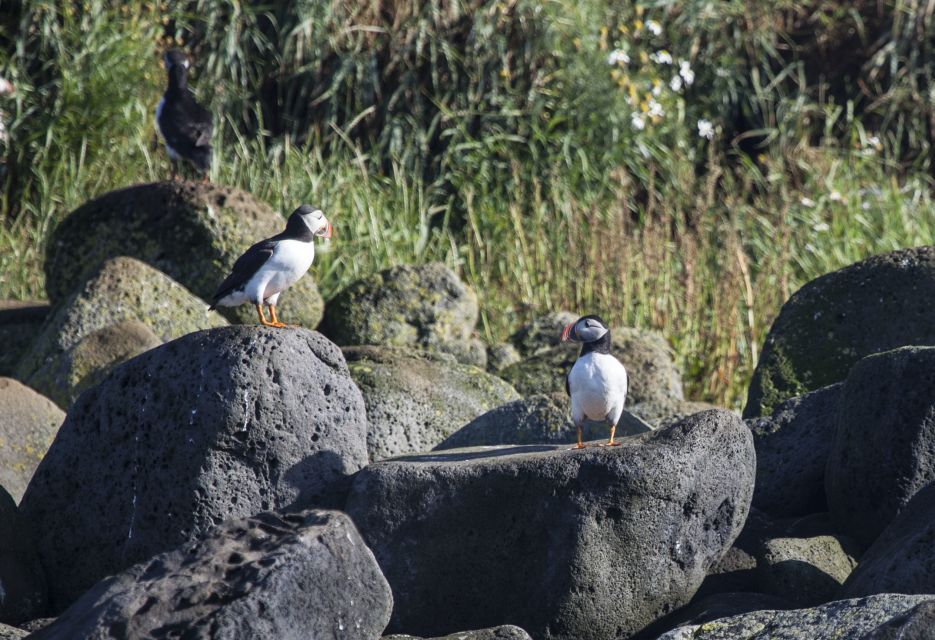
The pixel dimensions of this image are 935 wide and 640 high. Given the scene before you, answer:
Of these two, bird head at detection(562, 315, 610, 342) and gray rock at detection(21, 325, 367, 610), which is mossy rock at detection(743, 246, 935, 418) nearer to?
bird head at detection(562, 315, 610, 342)

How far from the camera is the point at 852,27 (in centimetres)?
1300

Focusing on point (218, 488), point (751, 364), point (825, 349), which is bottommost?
point (751, 364)

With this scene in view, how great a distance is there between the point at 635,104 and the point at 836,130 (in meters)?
2.53

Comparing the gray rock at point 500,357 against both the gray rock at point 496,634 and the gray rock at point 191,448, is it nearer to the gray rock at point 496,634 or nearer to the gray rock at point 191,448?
the gray rock at point 191,448

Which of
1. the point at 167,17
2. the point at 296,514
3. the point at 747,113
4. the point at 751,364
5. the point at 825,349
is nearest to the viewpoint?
the point at 296,514

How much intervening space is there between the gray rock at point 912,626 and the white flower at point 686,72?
860 cm

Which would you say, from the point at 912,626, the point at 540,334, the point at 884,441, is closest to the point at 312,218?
the point at 884,441

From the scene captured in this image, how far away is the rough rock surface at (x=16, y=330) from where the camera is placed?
27.2 feet

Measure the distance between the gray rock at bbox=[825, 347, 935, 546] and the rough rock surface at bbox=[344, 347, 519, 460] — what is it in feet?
6.63

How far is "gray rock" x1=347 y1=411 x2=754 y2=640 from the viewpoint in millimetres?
4781

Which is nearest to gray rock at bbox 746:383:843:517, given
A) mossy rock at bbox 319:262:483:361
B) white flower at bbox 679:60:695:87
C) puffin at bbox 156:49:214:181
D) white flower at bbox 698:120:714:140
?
mossy rock at bbox 319:262:483:361

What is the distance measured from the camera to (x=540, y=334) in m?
8.89

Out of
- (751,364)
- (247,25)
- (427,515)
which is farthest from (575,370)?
(247,25)

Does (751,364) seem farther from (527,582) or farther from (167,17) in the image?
(167,17)
